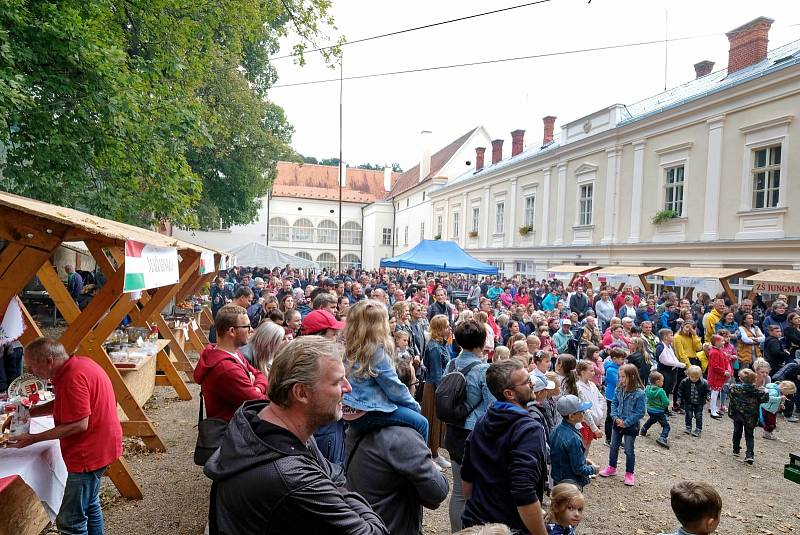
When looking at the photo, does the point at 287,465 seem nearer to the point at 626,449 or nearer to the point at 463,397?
the point at 463,397

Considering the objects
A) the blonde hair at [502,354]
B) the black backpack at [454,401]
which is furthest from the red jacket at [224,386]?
the blonde hair at [502,354]

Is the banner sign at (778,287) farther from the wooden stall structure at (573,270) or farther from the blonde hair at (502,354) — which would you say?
the blonde hair at (502,354)

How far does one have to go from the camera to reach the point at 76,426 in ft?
10.6

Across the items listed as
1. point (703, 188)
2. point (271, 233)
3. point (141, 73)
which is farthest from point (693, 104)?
point (271, 233)

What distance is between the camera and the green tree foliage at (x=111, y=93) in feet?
21.8

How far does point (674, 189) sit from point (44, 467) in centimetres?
1981

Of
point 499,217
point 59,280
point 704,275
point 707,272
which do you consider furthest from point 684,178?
point 59,280

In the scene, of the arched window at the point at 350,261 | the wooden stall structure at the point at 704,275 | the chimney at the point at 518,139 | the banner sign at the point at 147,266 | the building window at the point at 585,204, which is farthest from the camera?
the arched window at the point at 350,261

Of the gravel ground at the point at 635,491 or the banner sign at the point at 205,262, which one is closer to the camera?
the gravel ground at the point at 635,491

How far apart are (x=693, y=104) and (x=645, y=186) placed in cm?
337

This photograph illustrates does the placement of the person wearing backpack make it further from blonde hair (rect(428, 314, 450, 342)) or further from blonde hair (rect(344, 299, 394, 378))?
blonde hair (rect(428, 314, 450, 342))

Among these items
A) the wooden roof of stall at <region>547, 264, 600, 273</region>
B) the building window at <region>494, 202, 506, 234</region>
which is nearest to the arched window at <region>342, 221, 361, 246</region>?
the building window at <region>494, 202, 506, 234</region>

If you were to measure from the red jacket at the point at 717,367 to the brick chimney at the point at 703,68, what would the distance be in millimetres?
17504

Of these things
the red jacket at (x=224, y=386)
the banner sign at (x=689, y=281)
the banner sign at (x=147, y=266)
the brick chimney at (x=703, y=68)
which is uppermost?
the brick chimney at (x=703, y=68)
